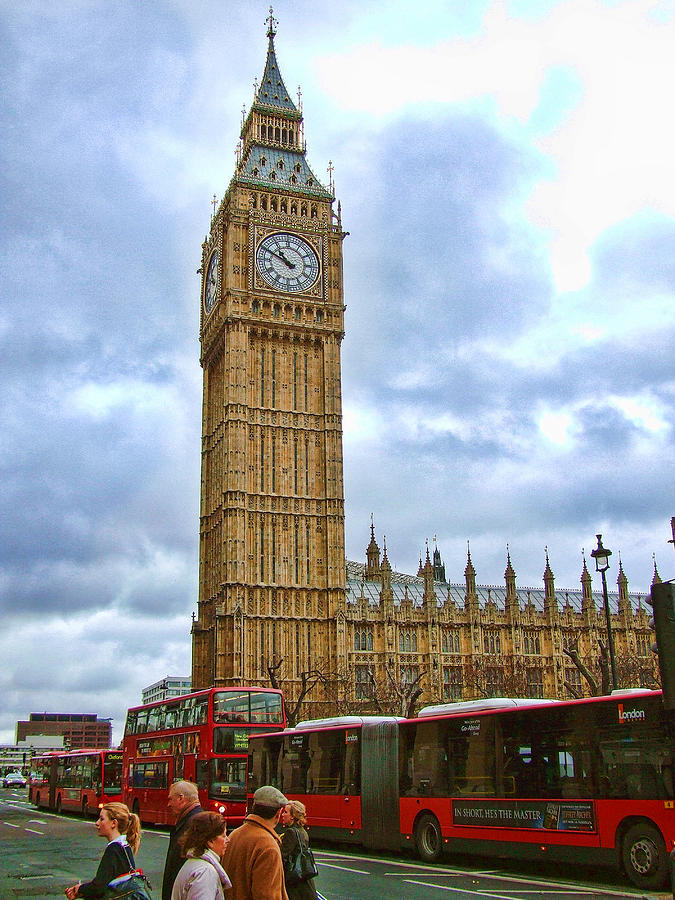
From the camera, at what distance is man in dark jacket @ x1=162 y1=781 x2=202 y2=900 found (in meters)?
7.85

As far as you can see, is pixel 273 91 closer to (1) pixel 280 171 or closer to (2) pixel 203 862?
(1) pixel 280 171

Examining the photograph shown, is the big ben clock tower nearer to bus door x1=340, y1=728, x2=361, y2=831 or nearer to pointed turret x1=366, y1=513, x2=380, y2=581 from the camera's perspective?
pointed turret x1=366, y1=513, x2=380, y2=581

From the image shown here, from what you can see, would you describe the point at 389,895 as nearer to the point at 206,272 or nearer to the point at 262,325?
the point at 262,325

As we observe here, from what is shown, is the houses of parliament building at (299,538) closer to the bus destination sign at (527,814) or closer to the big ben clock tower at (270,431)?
the big ben clock tower at (270,431)

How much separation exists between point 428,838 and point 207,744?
925 centimetres

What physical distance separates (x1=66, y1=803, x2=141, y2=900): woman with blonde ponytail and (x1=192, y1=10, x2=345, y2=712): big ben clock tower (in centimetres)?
5859

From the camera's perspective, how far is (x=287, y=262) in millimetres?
77562

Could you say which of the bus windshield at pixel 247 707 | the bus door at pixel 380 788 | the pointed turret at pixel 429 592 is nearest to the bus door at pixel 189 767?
the bus windshield at pixel 247 707

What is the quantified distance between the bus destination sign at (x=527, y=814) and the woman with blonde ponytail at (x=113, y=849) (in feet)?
39.7

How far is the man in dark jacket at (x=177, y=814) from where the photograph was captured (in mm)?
7852

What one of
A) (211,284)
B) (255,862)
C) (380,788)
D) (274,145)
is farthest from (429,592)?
(255,862)

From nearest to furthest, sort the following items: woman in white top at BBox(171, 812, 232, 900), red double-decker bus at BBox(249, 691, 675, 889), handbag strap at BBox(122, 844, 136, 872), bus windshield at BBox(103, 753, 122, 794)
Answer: woman in white top at BBox(171, 812, 232, 900) < handbag strap at BBox(122, 844, 136, 872) < red double-decker bus at BBox(249, 691, 675, 889) < bus windshield at BBox(103, 753, 122, 794)

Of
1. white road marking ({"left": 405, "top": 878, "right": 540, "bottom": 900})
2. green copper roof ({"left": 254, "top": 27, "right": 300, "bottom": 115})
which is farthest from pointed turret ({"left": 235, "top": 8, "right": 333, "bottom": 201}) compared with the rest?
white road marking ({"left": 405, "top": 878, "right": 540, "bottom": 900})

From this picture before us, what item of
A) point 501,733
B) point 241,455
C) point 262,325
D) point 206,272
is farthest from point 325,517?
point 501,733
